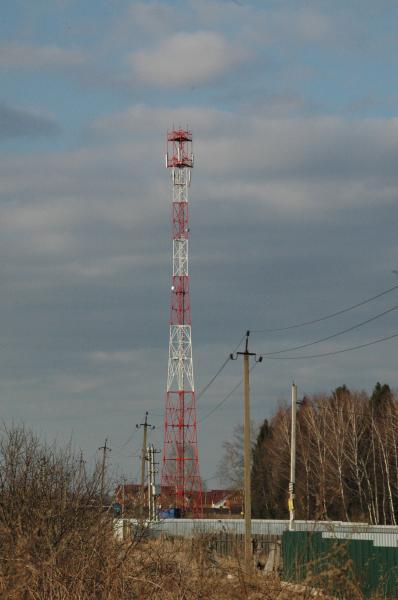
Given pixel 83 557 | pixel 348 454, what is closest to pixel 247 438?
pixel 83 557

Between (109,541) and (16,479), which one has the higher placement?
(16,479)

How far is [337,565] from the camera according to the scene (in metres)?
10.9

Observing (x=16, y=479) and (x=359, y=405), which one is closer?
(x=16, y=479)

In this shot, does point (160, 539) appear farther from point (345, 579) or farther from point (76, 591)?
point (345, 579)

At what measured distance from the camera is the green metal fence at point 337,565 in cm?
1070

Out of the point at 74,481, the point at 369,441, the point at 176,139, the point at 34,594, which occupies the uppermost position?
the point at 176,139

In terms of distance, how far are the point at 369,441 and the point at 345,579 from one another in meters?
59.3

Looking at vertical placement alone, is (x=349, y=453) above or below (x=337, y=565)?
above

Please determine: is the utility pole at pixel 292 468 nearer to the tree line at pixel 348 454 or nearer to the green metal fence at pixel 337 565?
the green metal fence at pixel 337 565

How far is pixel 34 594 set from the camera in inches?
552

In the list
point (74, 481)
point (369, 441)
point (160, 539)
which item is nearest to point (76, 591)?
point (160, 539)

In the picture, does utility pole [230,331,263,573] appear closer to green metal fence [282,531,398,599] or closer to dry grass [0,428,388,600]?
green metal fence [282,531,398,599]

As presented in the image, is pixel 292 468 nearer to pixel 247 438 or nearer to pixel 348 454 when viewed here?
pixel 247 438

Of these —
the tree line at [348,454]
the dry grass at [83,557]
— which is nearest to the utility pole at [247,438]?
the dry grass at [83,557]
